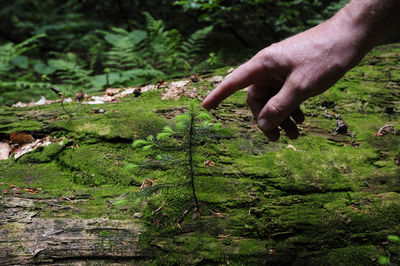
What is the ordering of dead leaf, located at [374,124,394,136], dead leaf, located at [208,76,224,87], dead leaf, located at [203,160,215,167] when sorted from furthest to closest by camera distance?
dead leaf, located at [208,76,224,87], dead leaf, located at [374,124,394,136], dead leaf, located at [203,160,215,167]

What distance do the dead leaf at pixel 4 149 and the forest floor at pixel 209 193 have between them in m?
0.05

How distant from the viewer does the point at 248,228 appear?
1.66m

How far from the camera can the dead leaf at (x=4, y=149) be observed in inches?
86.4

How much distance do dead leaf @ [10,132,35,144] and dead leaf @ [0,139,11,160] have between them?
0.23 feet

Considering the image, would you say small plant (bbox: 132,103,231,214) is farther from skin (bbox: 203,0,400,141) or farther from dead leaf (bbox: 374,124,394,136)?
dead leaf (bbox: 374,124,394,136)

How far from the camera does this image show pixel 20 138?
2.31m

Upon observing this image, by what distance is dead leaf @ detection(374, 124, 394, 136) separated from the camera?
248cm

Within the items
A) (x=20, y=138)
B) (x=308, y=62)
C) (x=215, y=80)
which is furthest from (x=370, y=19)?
(x=20, y=138)

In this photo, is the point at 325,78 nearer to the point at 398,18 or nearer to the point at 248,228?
the point at 398,18

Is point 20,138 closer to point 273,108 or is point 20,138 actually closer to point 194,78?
point 194,78

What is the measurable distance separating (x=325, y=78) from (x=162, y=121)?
1519mm

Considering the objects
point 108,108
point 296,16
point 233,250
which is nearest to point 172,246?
point 233,250

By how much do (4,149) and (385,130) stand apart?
146 inches

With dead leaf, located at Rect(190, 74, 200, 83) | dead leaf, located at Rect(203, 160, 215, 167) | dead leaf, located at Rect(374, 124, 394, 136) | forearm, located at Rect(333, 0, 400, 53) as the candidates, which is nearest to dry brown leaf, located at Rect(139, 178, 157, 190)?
dead leaf, located at Rect(203, 160, 215, 167)
